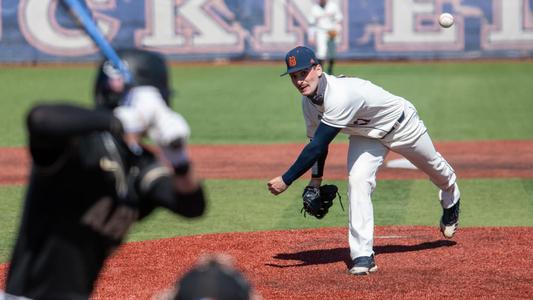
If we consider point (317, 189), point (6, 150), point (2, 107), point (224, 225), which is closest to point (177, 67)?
point (2, 107)

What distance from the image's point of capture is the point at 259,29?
88.3ft

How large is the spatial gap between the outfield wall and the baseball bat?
898 inches

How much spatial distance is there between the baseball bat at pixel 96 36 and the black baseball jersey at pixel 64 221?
236 millimetres

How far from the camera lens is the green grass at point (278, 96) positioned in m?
16.8

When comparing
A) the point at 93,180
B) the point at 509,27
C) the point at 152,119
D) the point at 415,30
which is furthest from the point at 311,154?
the point at 509,27

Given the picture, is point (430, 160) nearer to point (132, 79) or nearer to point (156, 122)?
point (132, 79)

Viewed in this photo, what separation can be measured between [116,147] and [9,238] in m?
5.91

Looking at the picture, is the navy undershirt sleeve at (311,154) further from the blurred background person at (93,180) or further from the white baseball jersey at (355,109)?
the blurred background person at (93,180)

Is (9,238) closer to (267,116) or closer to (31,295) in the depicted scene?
(31,295)

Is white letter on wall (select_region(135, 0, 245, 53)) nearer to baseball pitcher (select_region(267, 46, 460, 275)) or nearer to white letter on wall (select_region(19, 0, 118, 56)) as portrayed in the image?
white letter on wall (select_region(19, 0, 118, 56))

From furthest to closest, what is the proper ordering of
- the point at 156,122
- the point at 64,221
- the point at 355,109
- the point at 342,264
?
1. the point at 342,264
2. the point at 355,109
3. the point at 64,221
4. the point at 156,122

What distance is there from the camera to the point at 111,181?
370 centimetres

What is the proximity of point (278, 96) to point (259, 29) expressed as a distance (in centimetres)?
642

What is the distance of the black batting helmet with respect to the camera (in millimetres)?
3684
